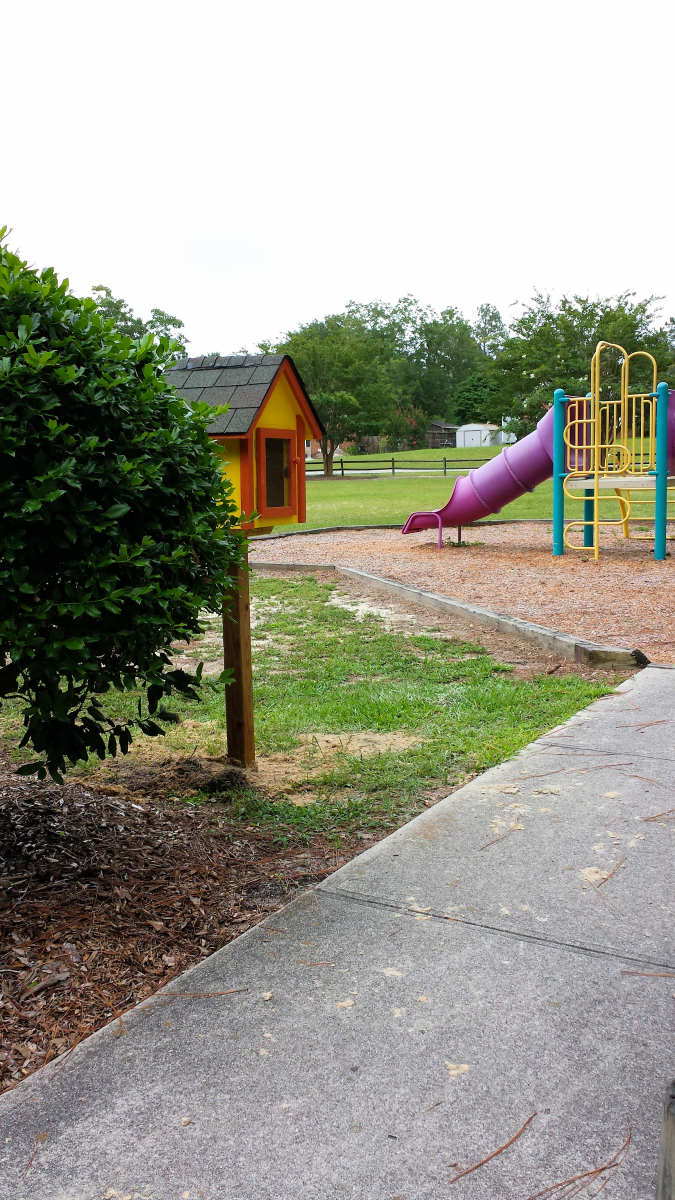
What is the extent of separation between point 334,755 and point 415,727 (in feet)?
2.03

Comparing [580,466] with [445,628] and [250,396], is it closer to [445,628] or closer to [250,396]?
[445,628]

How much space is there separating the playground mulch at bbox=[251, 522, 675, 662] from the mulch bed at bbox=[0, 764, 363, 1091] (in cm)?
418

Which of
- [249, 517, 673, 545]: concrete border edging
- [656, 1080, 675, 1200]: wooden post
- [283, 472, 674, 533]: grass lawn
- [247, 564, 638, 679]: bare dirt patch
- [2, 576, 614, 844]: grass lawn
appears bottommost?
[2, 576, 614, 844]: grass lawn

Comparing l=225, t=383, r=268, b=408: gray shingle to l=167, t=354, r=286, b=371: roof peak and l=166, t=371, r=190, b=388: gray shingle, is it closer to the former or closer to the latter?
l=167, t=354, r=286, b=371: roof peak

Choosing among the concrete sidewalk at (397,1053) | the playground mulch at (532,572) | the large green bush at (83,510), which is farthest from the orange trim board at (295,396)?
the concrete sidewalk at (397,1053)

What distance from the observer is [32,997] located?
2406mm

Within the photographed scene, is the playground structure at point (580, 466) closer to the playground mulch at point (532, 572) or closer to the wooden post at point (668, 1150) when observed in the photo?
the playground mulch at point (532, 572)

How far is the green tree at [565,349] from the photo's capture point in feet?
142

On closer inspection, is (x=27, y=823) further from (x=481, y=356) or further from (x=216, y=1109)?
(x=481, y=356)

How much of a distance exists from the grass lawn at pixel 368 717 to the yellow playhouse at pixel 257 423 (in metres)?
1.20

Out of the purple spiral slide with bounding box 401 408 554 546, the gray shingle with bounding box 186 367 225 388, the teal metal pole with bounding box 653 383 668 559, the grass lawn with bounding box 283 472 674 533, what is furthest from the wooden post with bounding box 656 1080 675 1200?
the grass lawn with bounding box 283 472 674 533

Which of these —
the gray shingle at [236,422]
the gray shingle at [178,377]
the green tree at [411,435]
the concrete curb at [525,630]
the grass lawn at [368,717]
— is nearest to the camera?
the grass lawn at [368,717]

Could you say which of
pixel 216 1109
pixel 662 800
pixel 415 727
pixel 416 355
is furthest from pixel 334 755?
pixel 416 355

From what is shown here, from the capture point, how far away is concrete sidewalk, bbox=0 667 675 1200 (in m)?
1.80
